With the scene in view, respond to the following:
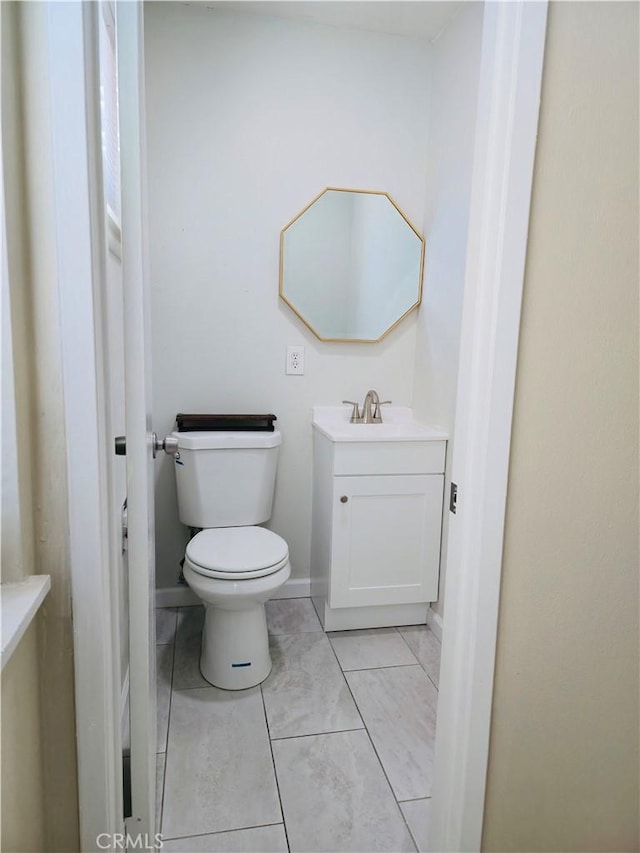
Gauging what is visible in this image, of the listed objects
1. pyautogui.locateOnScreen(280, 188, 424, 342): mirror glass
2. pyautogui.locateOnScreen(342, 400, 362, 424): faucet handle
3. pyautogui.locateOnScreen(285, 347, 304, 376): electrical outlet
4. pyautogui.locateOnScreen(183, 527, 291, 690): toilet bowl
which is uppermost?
pyautogui.locateOnScreen(280, 188, 424, 342): mirror glass

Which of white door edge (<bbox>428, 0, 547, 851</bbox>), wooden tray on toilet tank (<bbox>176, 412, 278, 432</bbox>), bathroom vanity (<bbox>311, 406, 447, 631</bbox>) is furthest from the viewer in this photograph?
wooden tray on toilet tank (<bbox>176, 412, 278, 432</bbox>)

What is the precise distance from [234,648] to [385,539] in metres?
0.71

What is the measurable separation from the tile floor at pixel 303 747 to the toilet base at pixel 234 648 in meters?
0.04

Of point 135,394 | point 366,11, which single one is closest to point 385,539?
point 135,394

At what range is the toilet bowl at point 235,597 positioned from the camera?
1701 millimetres

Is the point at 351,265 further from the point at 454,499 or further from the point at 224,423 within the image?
the point at 454,499

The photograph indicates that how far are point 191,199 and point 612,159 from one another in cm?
167

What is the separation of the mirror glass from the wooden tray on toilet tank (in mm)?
466

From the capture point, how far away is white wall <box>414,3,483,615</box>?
191 cm

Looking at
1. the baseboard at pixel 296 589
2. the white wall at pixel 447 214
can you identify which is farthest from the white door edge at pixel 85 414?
the baseboard at pixel 296 589

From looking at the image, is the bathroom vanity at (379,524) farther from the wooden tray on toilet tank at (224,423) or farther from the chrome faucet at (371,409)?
the wooden tray on toilet tank at (224,423)

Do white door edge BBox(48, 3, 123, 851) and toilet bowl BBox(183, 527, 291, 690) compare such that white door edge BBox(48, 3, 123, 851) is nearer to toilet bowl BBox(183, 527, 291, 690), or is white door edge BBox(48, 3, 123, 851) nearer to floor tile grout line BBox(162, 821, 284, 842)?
floor tile grout line BBox(162, 821, 284, 842)

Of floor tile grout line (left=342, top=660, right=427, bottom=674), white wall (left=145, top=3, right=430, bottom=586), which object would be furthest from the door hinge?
white wall (left=145, top=3, right=430, bottom=586)

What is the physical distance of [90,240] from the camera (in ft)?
2.23
